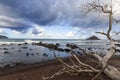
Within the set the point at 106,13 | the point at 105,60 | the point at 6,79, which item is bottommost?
the point at 6,79

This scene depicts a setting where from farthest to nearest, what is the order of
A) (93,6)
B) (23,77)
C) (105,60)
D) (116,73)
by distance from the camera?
(93,6) < (23,77) < (105,60) < (116,73)

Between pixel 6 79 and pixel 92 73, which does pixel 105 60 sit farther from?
pixel 6 79

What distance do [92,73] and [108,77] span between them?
41.0 inches

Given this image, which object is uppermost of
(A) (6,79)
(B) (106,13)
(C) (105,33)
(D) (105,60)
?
(B) (106,13)

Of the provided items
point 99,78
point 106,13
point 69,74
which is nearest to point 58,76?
point 69,74

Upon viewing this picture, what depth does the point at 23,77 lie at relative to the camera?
14.4 m

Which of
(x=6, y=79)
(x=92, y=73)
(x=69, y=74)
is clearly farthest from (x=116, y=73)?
(x=6, y=79)

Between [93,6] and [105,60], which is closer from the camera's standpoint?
[105,60]

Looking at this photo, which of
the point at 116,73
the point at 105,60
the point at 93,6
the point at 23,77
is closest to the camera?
the point at 116,73

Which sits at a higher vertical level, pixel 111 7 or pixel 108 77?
pixel 111 7

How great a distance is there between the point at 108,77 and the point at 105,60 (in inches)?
40.9

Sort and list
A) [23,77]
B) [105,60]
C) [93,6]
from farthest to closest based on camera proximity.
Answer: [93,6] → [23,77] → [105,60]

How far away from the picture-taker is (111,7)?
14492mm

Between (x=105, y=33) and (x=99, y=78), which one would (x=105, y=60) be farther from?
(x=105, y=33)
